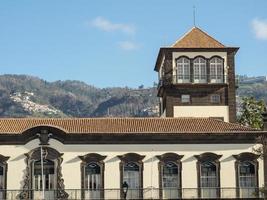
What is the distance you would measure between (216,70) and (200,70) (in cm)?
157

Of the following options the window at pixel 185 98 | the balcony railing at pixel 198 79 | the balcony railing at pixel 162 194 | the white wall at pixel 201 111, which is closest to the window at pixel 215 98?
the white wall at pixel 201 111

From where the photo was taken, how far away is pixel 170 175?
1984 inches

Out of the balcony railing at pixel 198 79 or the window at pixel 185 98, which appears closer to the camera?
the window at pixel 185 98

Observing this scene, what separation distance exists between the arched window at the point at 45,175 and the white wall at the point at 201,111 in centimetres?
1513

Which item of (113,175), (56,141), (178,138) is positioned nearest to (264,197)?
(178,138)

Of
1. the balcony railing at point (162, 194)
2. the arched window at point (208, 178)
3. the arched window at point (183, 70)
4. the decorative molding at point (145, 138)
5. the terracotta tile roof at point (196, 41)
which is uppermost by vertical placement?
the terracotta tile roof at point (196, 41)

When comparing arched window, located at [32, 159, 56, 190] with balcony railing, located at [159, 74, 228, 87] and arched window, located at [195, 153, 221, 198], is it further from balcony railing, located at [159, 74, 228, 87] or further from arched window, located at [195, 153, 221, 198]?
balcony railing, located at [159, 74, 228, 87]

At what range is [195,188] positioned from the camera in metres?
50.1

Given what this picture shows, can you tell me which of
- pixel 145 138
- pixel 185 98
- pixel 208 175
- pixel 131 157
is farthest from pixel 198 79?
pixel 131 157

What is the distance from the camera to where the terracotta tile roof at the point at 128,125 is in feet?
167

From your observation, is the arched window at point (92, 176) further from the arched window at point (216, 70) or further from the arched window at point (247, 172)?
the arched window at point (216, 70)

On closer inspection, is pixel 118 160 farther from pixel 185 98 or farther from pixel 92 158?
pixel 185 98

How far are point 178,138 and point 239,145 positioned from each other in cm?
480

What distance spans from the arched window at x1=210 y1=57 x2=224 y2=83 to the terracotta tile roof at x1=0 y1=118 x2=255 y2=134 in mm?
7987
